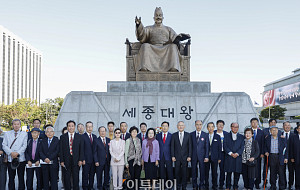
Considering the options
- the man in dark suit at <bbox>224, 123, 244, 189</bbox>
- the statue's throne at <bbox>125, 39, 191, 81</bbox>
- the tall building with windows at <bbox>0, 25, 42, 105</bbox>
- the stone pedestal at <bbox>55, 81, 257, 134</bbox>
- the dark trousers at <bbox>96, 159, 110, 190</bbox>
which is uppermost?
the tall building with windows at <bbox>0, 25, 42, 105</bbox>

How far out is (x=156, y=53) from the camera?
9484mm

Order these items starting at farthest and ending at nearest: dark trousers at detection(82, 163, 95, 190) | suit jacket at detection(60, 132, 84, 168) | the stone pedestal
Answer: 1. the stone pedestal
2. dark trousers at detection(82, 163, 95, 190)
3. suit jacket at detection(60, 132, 84, 168)

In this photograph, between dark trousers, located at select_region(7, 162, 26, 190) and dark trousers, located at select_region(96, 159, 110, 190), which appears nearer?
dark trousers, located at select_region(7, 162, 26, 190)

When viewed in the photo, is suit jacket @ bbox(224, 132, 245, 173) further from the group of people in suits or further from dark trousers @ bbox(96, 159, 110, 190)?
dark trousers @ bbox(96, 159, 110, 190)

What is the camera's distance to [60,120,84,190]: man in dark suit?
4871 millimetres

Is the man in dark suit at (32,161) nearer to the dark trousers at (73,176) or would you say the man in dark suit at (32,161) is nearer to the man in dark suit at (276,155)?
the dark trousers at (73,176)

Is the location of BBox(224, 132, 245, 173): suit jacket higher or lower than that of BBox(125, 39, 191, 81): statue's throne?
lower

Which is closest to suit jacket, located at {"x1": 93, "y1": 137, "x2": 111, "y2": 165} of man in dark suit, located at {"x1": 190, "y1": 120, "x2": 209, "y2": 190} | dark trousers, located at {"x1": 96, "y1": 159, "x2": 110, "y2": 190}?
dark trousers, located at {"x1": 96, "y1": 159, "x2": 110, "y2": 190}

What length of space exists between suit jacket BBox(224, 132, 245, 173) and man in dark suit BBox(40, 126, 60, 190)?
10.0 feet

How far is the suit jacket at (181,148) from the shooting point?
5.23 meters

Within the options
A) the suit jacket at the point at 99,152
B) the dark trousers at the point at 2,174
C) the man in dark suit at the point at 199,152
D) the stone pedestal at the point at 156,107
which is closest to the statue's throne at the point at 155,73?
the stone pedestal at the point at 156,107

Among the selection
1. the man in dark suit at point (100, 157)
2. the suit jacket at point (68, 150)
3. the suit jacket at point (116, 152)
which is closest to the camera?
the suit jacket at point (68, 150)

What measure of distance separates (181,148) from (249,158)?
4.05 feet

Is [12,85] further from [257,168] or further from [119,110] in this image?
[257,168]
